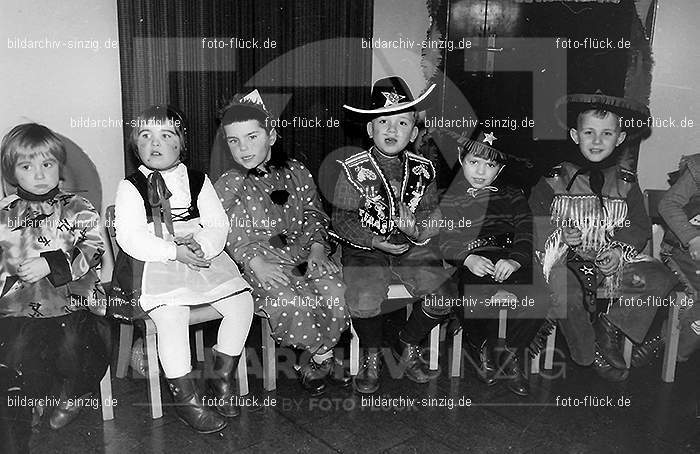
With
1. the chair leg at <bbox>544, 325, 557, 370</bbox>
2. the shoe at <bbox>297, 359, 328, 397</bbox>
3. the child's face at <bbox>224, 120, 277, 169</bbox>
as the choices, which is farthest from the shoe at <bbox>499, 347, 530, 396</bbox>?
the child's face at <bbox>224, 120, 277, 169</bbox>

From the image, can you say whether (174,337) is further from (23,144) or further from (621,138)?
Result: (621,138)

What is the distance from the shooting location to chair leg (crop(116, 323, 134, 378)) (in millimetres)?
2490

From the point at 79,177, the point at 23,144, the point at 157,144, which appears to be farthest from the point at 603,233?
the point at 23,144

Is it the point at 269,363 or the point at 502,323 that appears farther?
the point at 502,323

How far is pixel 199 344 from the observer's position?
8.70ft

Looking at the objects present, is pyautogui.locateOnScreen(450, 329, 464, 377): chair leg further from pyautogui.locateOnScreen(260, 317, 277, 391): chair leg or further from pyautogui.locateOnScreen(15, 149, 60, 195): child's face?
pyautogui.locateOnScreen(15, 149, 60, 195): child's face

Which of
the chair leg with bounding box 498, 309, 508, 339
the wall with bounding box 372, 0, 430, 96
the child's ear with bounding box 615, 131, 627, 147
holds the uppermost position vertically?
the wall with bounding box 372, 0, 430, 96

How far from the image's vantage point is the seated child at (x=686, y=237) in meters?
2.66

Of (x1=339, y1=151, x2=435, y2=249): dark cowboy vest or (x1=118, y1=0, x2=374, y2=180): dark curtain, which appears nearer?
(x1=339, y1=151, x2=435, y2=249): dark cowboy vest

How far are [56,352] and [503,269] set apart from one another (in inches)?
58.8

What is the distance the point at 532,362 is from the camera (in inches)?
105

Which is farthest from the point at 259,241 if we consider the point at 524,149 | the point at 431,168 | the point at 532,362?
the point at 524,149

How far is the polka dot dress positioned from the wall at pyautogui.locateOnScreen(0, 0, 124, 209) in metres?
0.63

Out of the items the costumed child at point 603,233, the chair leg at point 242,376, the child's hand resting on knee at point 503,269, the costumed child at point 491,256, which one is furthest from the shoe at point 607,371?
the chair leg at point 242,376
